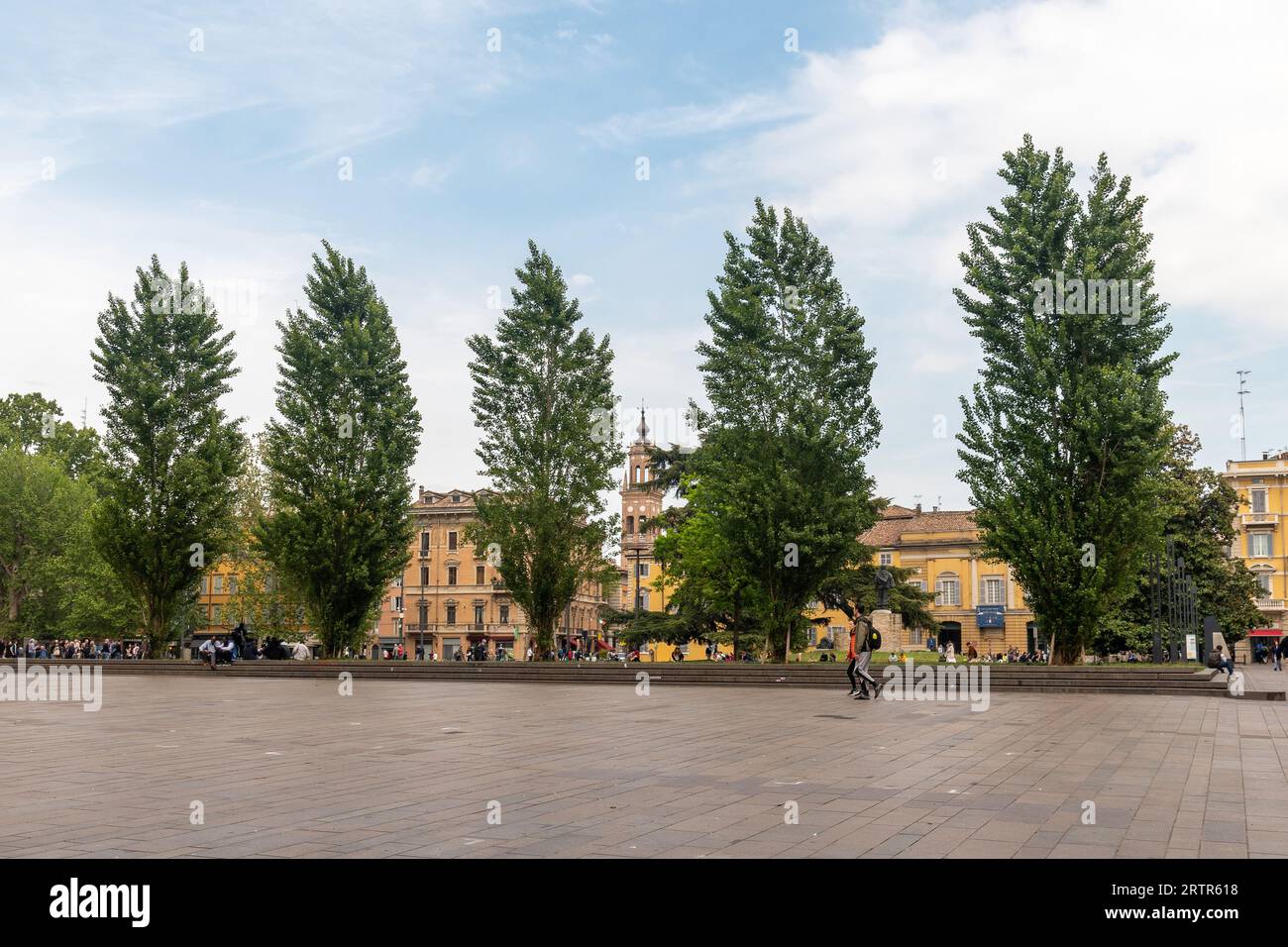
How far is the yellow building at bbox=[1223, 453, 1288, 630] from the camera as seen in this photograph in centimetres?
7656

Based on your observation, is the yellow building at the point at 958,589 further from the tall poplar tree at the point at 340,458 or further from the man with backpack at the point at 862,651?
the man with backpack at the point at 862,651

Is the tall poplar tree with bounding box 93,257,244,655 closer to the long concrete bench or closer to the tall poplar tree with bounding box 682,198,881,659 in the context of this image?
the long concrete bench

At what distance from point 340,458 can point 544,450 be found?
7728 mm

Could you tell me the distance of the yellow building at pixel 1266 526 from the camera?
251 feet

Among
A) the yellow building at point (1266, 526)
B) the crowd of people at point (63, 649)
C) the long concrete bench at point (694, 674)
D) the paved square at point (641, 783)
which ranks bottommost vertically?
the crowd of people at point (63, 649)

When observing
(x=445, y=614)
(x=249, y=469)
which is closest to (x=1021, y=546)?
(x=249, y=469)

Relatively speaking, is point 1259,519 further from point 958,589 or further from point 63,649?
point 63,649

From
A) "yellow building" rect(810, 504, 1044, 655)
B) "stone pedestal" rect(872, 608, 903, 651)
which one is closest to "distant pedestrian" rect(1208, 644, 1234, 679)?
"stone pedestal" rect(872, 608, 903, 651)

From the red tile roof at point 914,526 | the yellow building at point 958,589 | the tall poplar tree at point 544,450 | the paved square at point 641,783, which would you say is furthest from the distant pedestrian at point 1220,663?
the red tile roof at point 914,526

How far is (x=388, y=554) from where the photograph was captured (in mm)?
40719

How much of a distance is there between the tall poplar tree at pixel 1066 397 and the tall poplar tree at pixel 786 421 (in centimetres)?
408
